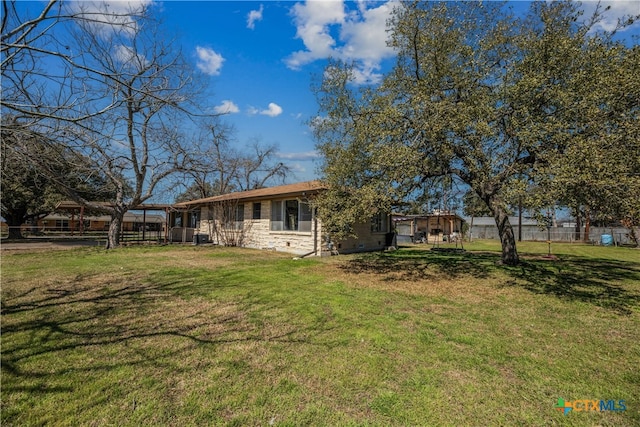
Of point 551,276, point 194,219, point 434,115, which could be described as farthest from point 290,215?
point 194,219

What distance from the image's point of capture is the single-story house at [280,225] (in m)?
12.9

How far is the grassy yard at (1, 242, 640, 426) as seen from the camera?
2.41 meters

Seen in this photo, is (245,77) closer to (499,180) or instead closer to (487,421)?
(499,180)

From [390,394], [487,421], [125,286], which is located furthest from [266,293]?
[487,421]

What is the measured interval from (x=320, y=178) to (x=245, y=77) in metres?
4.27

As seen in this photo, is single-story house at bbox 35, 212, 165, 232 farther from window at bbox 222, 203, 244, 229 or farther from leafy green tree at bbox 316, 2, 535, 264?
leafy green tree at bbox 316, 2, 535, 264

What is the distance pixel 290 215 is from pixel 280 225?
0.80m

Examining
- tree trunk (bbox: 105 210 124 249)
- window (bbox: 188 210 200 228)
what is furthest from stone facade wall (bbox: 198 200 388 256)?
tree trunk (bbox: 105 210 124 249)

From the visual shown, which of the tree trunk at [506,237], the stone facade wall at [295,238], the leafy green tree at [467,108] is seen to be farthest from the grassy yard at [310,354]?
the stone facade wall at [295,238]

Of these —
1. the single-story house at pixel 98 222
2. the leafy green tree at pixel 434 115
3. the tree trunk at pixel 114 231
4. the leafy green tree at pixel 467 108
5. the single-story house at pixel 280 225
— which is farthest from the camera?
the single-story house at pixel 98 222

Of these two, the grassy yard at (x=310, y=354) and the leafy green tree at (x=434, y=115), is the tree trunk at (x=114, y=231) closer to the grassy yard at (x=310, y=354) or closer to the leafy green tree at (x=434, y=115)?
the grassy yard at (x=310, y=354)

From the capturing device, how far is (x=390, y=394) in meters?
2.64

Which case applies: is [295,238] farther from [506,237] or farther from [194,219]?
[194,219]

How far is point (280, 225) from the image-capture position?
1466cm
